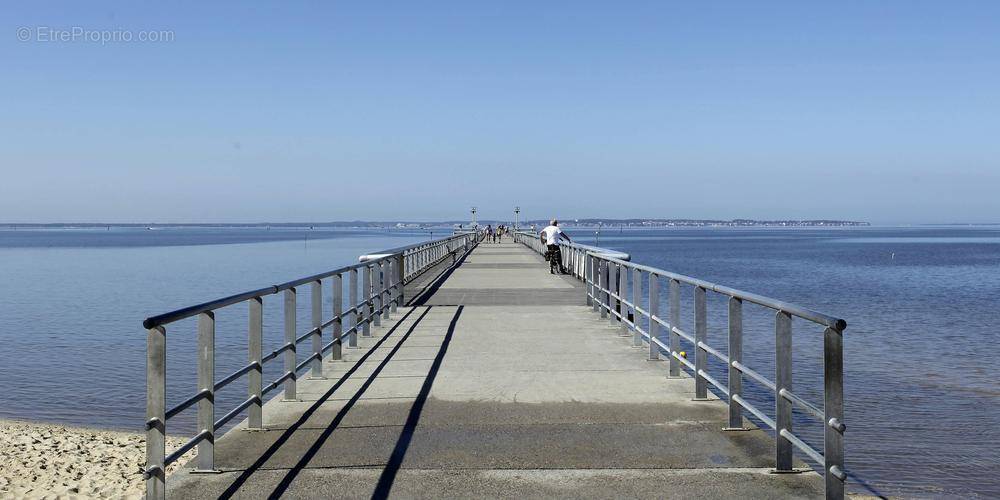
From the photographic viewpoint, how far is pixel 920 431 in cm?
1239

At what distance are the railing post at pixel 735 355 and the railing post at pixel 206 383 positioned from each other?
3608 millimetres

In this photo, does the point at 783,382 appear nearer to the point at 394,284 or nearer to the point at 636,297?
the point at 636,297

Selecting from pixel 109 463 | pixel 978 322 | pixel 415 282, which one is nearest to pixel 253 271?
pixel 415 282

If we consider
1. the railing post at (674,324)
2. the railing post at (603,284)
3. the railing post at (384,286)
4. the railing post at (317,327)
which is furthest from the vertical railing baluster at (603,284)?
the railing post at (317,327)

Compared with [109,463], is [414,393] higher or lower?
higher

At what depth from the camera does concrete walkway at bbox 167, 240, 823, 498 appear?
583cm

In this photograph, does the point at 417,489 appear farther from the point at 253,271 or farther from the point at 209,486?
the point at 253,271

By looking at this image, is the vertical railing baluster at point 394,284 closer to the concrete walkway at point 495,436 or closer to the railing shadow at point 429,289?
the railing shadow at point 429,289

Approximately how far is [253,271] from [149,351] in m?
60.7

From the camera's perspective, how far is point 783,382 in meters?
5.99

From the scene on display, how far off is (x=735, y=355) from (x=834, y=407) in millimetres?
1986

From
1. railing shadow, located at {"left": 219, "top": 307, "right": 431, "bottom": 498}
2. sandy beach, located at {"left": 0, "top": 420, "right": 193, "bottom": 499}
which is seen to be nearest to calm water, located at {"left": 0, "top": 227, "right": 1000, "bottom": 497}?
sandy beach, located at {"left": 0, "top": 420, "right": 193, "bottom": 499}

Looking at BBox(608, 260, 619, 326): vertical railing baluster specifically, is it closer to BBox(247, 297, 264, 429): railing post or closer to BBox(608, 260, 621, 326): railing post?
BBox(608, 260, 621, 326): railing post

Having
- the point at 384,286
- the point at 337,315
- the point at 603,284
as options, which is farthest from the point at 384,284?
the point at 337,315
